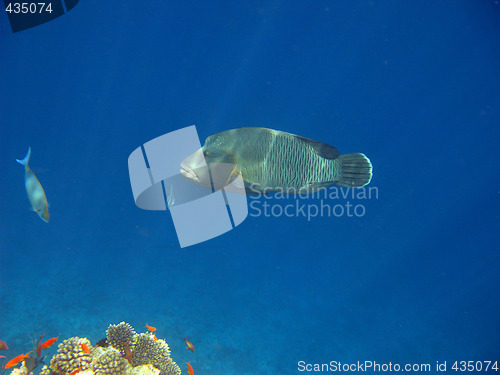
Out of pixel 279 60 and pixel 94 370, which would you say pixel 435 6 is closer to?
pixel 279 60

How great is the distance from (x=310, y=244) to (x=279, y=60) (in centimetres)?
856

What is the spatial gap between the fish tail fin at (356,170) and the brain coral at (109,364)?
414 cm

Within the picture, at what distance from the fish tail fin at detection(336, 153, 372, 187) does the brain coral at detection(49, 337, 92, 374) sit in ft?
14.7

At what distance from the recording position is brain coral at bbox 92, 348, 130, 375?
12.2 feet

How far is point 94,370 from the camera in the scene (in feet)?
12.2

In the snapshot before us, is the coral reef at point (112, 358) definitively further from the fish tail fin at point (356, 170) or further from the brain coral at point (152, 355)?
the fish tail fin at point (356, 170)

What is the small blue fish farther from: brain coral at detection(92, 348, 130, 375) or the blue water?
the blue water

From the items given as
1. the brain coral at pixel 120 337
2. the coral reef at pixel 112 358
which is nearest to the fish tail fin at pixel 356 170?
the coral reef at pixel 112 358

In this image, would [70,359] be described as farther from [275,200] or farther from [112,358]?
[275,200]

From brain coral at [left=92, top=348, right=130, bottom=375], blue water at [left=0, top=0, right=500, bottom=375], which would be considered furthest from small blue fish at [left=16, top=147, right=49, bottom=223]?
Answer: blue water at [left=0, top=0, right=500, bottom=375]

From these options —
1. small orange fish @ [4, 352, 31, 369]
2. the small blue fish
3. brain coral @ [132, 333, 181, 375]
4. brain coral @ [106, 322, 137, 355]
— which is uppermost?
the small blue fish

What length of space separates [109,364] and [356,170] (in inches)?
172

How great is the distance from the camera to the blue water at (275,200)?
965cm

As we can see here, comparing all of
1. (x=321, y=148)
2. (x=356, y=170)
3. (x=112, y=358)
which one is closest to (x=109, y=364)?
(x=112, y=358)
